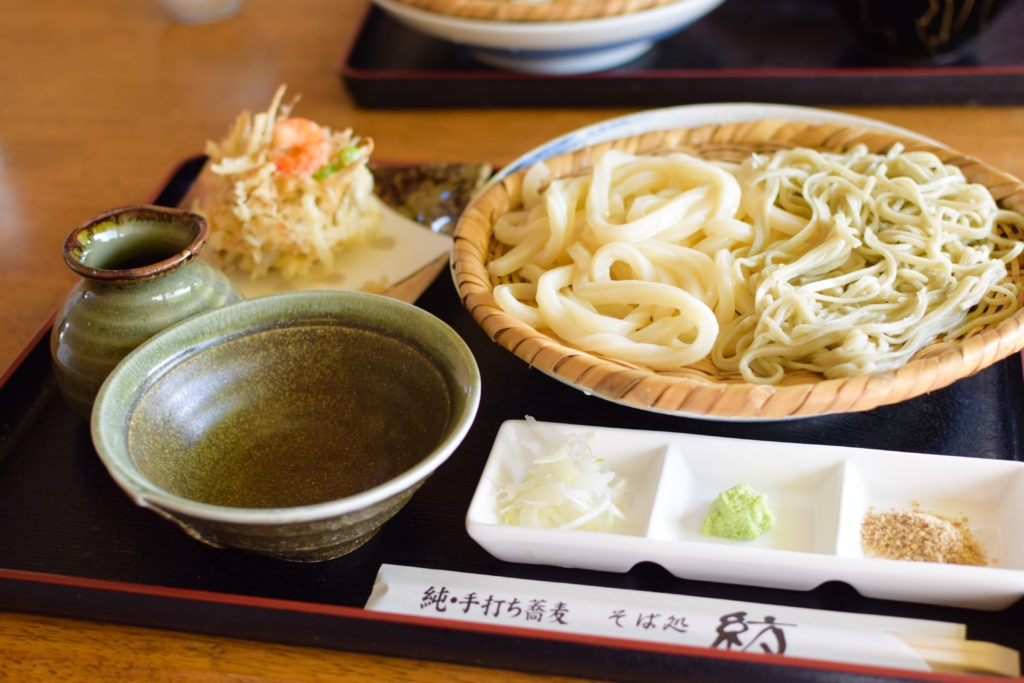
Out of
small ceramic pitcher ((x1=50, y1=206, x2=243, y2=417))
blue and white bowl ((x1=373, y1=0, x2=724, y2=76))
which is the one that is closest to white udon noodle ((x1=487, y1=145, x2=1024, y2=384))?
small ceramic pitcher ((x1=50, y1=206, x2=243, y2=417))

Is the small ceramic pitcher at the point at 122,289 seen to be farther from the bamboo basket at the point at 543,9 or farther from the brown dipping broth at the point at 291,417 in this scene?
the bamboo basket at the point at 543,9

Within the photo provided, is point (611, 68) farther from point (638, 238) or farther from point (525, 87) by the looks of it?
point (638, 238)

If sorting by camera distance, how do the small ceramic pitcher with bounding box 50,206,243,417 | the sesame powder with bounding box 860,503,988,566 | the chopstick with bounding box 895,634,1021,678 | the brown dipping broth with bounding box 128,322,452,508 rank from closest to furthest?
the chopstick with bounding box 895,634,1021,678 < the sesame powder with bounding box 860,503,988,566 < the brown dipping broth with bounding box 128,322,452,508 < the small ceramic pitcher with bounding box 50,206,243,417

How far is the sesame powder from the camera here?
45.5 inches

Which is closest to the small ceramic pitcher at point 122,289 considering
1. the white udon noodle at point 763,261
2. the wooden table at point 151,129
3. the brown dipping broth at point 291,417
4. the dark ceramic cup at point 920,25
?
the brown dipping broth at point 291,417

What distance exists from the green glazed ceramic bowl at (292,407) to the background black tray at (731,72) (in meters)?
1.22

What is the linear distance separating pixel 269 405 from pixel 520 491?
425 mm

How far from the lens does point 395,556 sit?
4.11ft

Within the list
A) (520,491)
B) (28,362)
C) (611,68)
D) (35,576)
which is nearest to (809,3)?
(611,68)

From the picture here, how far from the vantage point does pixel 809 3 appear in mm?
2615

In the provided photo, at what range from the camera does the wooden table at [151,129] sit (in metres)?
1.16

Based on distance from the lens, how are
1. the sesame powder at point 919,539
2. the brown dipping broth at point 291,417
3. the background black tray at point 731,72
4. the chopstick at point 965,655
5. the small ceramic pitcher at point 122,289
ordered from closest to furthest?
1. the chopstick at point 965,655
2. the sesame powder at point 919,539
3. the brown dipping broth at point 291,417
4. the small ceramic pitcher at point 122,289
5. the background black tray at point 731,72

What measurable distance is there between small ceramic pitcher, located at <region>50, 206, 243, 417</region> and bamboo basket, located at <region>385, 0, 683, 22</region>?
1.04 meters

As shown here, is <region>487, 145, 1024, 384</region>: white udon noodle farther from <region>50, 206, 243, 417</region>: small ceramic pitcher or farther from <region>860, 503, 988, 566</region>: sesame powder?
<region>50, 206, 243, 417</region>: small ceramic pitcher
